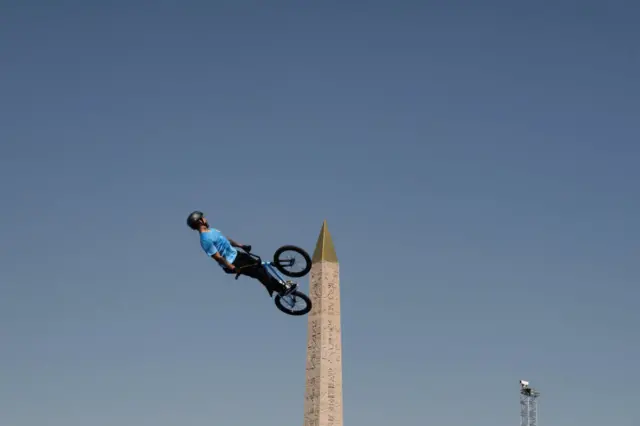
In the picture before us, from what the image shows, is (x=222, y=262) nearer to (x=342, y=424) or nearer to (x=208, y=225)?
(x=208, y=225)

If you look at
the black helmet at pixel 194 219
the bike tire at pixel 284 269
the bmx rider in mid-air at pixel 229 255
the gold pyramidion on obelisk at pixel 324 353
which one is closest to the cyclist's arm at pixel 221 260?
the bmx rider in mid-air at pixel 229 255

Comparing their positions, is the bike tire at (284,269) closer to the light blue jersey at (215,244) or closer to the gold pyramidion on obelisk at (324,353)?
the light blue jersey at (215,244)

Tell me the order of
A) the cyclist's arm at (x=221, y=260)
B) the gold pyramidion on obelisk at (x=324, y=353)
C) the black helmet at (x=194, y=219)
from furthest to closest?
1. the gold pyramidion on obelisk at (x=324, y=353)
2. the cyclist's arm at (x=221, y=260)
3. the black helmet at (x=194, y=219)

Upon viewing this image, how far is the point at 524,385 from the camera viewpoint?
74875 mm

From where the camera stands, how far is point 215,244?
19.0 metres

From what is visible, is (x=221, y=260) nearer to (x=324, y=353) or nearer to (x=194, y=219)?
(x=194, y=219)

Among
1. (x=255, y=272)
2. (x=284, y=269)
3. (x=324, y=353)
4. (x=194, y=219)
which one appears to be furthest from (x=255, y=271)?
(x=324, y=353)

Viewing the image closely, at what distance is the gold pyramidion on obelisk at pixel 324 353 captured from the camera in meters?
40.7

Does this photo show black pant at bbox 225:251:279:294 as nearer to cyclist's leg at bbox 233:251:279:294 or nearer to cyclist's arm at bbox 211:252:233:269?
cyclist's leg at bbox 233:251:279:294

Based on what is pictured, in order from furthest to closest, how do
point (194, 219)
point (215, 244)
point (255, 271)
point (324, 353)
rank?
point (324, 353) < point (255, 271) < point (215, 244) < point (194, 219)

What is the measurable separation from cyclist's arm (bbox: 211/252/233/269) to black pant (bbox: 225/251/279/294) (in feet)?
1.29

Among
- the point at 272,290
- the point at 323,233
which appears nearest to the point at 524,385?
the point at 323,233

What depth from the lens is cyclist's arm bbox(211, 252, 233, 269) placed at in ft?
62.5

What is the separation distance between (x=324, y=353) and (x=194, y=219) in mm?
23014
